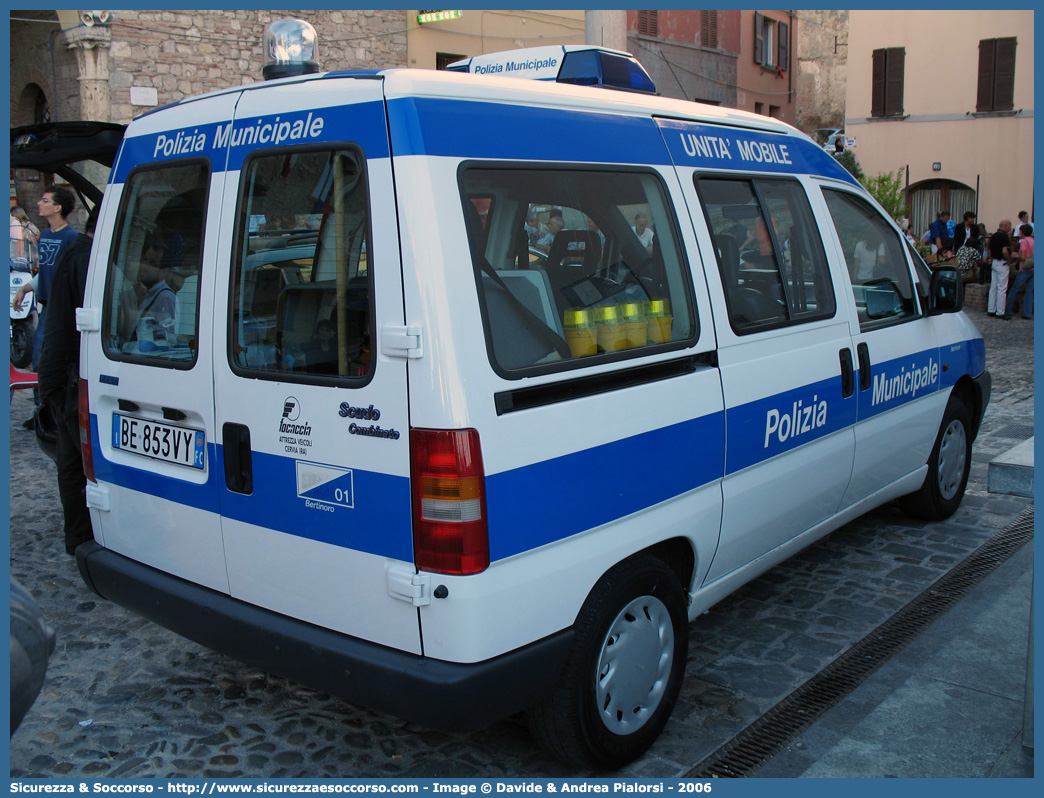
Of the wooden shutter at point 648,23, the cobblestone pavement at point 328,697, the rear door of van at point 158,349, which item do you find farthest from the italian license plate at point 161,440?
the wooden shutter at point 648,23

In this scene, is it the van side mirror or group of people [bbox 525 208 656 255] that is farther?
the van side mirror

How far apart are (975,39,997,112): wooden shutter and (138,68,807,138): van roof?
2914 cm

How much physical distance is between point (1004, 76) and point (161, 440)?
30799 millimetres

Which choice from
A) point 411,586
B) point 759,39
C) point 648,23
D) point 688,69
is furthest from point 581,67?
point 759,39

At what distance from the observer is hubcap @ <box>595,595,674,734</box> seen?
2963 mm

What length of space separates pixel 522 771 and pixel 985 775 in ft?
4.97

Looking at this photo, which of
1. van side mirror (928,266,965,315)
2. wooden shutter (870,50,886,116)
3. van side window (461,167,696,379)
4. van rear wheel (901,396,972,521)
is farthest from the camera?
wooden shutter (870,50,886,116)

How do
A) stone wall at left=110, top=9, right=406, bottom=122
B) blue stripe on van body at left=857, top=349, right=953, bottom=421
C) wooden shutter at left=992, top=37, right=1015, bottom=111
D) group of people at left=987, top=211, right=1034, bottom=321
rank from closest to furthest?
blue stripe on van body at left=857, top=349, right=953, bottom=421
stone wall at left=110, top=9, right=406, bottom=122
group of people at left=987, top=211, right=1034, bottom=321
wooden shutter at left=992, top=37, right=1015, bottom=111

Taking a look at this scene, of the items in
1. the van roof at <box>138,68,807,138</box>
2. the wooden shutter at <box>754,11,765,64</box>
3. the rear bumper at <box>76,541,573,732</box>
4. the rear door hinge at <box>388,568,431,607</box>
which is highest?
the wooden shutter at <box>754,11,765,64</box>

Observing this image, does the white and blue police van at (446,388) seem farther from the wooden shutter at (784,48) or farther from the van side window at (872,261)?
the wooden shutter at (784,48)


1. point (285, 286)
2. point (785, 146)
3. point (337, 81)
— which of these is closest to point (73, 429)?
point (285, 286)

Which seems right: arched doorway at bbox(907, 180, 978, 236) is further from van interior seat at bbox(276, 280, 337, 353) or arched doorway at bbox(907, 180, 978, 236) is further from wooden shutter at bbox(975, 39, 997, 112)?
van interior seat at bbox(276, 280, 337, 353)

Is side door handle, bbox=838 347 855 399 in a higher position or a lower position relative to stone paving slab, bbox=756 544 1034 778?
higher

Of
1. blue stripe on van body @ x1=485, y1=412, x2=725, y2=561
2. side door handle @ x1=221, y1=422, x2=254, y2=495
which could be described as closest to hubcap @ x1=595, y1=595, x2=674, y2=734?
blue stripe on van body @ x1=485, y1=412, x2=725, y2=561
